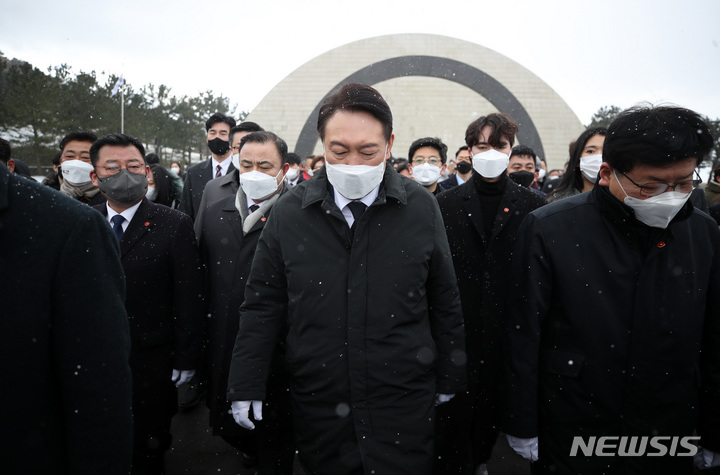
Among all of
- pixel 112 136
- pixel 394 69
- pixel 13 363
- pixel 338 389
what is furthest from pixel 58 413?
pixel 394 69

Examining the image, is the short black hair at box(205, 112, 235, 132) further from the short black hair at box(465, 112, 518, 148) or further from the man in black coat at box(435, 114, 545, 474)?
the man in black coat at box(435, 114, 545, 474)

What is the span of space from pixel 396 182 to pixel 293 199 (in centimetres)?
51

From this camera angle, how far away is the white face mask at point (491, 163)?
313 cm

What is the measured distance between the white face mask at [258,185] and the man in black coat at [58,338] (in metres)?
1.91

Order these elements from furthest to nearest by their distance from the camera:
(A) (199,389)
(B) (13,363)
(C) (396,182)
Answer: (A) (199,389), (C) (396,182), (B) (13,363)

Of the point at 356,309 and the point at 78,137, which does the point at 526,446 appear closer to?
the point at 356,309

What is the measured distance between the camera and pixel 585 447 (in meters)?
1.99

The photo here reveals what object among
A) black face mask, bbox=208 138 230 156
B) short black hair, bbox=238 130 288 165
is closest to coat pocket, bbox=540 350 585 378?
short black hair, bbox=238 130 288 165

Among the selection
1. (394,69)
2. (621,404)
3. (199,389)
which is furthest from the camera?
(394,69)

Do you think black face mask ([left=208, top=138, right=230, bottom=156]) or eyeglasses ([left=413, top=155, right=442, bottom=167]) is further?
black face mask ([left=208, top=138, right=230, bottom=156])

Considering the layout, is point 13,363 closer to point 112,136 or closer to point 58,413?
point 58,413

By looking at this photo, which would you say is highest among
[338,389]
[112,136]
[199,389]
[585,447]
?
[112,136]

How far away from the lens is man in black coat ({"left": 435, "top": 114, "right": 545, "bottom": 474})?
9.62 feet

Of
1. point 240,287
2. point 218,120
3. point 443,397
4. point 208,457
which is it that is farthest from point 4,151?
point 443,397
